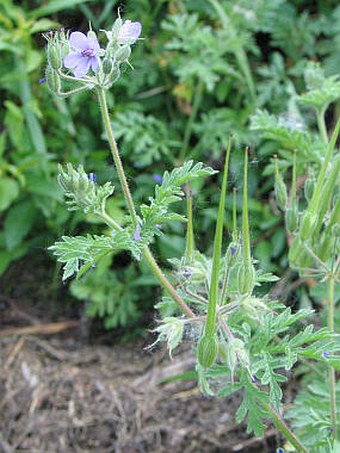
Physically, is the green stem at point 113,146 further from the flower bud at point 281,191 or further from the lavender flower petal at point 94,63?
the flower bud at point 281,191

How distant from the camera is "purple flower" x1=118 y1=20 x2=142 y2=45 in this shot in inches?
51.7

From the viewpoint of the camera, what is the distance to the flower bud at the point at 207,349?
1.34 m

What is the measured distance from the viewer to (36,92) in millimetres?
2762

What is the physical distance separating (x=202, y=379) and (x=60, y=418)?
42.3 inches

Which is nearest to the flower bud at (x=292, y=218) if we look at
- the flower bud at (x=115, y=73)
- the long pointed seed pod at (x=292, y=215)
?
the long pointed seed pod at (x=292, y=215)

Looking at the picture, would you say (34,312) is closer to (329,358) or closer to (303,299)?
(303,299)

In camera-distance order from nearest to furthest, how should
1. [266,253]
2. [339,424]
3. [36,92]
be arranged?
[339,424]
[266,253]
[36,92]

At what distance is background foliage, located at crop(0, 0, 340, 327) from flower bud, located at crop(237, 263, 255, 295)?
107 centimetres

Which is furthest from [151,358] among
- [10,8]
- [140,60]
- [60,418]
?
[10,8]

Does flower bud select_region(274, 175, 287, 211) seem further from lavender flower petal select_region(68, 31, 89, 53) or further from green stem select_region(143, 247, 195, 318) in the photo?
lavender flower petal select_region(68, 31, 89, 53)

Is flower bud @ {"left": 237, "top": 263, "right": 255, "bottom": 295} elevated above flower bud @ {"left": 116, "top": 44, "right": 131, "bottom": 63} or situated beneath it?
situated beneath

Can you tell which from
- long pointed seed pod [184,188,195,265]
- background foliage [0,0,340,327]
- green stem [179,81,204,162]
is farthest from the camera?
green stem [179,81,204,162]

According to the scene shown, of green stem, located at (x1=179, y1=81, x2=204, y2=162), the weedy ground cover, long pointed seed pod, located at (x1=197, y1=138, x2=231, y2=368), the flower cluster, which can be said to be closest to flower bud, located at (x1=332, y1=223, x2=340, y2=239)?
the weedy ground cover

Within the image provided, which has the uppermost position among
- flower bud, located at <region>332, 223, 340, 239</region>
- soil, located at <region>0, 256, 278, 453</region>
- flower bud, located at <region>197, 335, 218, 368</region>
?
flower bud, located at <region>332, 223, 340, 239</region>
